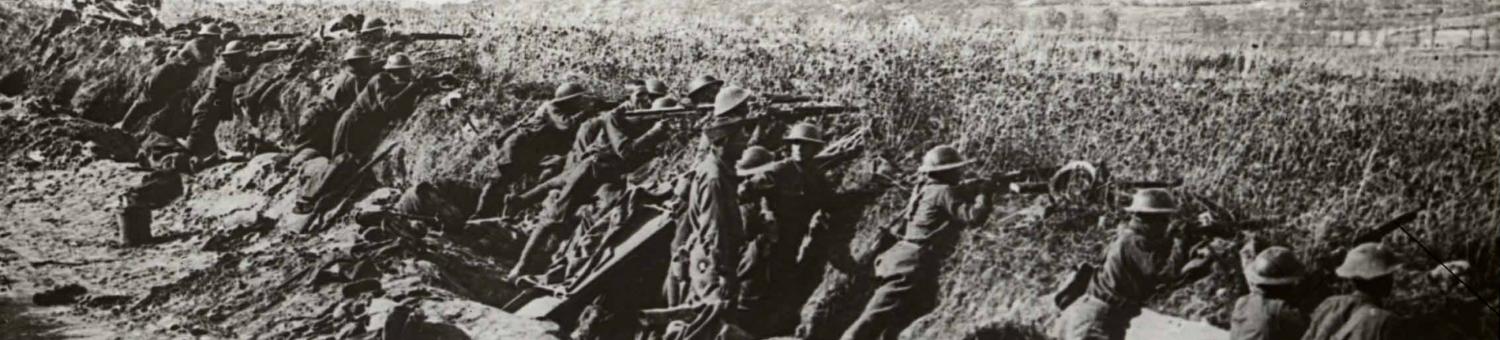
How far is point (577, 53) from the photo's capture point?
29.2ft

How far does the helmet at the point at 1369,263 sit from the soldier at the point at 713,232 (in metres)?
3.07

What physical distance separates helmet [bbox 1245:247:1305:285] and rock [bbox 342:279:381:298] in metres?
5.46

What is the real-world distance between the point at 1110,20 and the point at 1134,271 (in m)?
1.79

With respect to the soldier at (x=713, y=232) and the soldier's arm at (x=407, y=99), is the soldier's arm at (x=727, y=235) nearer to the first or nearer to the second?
the soldier at (x=713, y=232)

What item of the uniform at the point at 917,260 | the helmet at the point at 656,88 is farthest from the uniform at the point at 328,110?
the uniform at the point at 917,260

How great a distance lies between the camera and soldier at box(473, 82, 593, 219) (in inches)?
325

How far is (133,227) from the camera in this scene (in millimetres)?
9930

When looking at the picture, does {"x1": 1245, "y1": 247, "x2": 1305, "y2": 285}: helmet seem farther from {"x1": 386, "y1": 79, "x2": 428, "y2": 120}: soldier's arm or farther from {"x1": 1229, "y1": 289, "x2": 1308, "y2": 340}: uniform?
{"x1": 386, "y1": 79, "x2": 428, "y2": 120}: soldier's arm

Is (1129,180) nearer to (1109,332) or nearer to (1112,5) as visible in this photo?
(1109,332)

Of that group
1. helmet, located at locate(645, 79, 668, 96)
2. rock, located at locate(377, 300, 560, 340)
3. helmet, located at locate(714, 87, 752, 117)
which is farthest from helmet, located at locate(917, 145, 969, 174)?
rock, located at locate(377, 300, 560, 340)

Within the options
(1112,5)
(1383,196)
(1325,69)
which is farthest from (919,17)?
(1383,196)

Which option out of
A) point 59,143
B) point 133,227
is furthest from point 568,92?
point 59,143

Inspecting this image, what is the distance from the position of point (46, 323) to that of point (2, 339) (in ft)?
0.96

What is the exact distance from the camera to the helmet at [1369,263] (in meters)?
5.37
